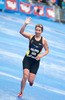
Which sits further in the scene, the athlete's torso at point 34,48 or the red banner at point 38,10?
the red banner at point 38,10

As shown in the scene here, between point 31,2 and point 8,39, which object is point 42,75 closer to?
point 8,39

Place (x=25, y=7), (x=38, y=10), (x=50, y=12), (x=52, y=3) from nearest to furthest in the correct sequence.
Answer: (x=25, y=7) < (x=38, y=10) < (x=50, y=12) < (x=52, y=3)

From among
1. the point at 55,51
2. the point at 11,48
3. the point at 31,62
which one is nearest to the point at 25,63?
the point at 31,62

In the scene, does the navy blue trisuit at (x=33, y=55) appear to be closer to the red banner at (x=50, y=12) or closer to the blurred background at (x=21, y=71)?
the blurred background at (x=21, y=71)

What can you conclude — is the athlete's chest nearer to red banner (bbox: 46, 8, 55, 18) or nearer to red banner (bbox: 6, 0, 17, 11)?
red banner (bbox: 6, 0, 17, 11)

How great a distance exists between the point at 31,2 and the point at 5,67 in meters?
19.6

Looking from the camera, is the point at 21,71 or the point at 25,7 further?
the point at 25,7

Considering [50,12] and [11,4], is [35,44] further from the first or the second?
[50,12]

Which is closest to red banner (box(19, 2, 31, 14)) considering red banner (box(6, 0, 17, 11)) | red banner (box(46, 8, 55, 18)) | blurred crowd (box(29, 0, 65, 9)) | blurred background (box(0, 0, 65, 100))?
red banner (box(6, 0, 17, 11))

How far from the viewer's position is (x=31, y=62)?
269 inches

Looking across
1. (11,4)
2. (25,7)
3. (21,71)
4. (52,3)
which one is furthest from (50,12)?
(21,71)

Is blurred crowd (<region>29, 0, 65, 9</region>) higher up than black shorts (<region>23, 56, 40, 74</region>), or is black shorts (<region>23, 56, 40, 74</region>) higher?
black shorts (<region>23, 56, 40, 74</region>)

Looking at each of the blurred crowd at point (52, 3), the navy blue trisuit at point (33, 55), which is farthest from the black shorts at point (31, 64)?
the blurred crowd at point (52, 3)

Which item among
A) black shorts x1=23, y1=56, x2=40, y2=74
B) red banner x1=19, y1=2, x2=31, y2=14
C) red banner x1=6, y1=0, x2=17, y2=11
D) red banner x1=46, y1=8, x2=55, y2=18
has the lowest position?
red banner x1=46, y1=8, x2=55, y2=18
